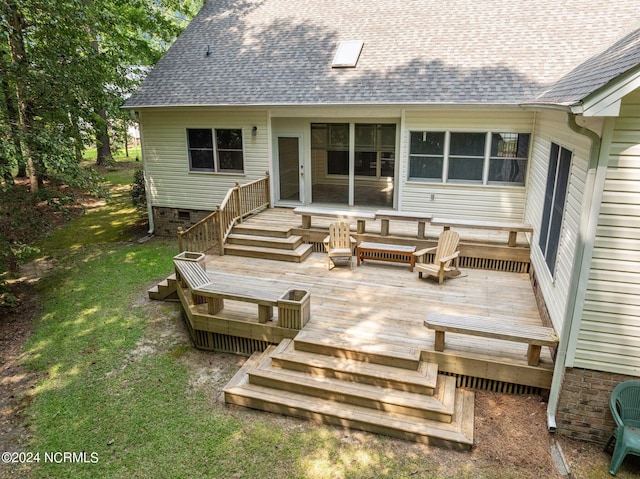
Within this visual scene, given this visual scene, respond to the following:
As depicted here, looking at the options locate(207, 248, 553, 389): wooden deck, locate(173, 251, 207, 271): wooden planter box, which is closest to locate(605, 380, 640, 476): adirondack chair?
locate(207, 248, 553, 389): wooden deck

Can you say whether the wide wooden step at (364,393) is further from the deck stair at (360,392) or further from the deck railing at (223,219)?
the deck railing at (223,219)

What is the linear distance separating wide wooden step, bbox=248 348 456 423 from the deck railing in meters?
4.22

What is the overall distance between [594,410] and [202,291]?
5.40m

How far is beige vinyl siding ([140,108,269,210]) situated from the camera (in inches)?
462

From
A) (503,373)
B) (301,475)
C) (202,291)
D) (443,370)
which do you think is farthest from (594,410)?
(202,291)

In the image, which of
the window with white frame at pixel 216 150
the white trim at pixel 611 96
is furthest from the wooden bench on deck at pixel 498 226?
the window with white frame at pixel 216 150

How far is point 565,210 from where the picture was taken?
5582mm

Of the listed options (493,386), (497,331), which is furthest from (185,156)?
(493,386)

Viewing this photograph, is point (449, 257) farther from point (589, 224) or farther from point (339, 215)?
point (589, 224)

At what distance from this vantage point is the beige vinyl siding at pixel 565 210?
491 centimetres

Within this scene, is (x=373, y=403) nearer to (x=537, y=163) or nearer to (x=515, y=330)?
(x=515, y=330)

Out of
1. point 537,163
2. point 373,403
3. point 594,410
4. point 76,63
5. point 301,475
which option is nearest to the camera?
point 301,475

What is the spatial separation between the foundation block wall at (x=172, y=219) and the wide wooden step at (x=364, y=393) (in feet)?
26.2

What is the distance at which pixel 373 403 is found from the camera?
5102mm
